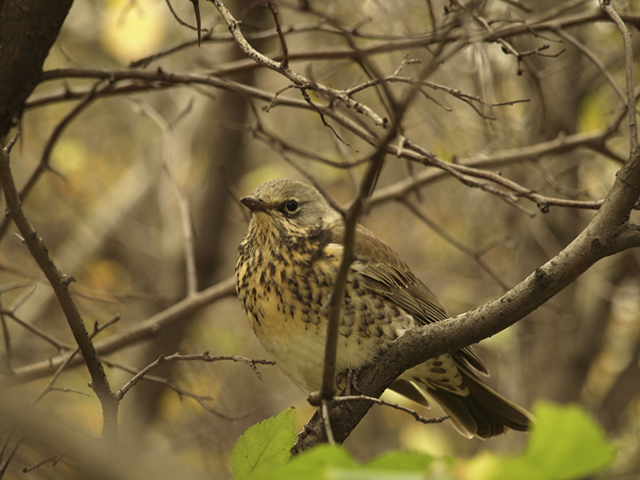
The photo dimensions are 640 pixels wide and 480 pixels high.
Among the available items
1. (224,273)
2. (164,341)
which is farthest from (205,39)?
(224,273)

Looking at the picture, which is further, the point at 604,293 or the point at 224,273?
the point at 224,273

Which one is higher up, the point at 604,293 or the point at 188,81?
the point at 188,81

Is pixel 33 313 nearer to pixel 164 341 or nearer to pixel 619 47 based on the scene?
pixel 164 341

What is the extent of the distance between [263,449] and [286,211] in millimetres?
1806

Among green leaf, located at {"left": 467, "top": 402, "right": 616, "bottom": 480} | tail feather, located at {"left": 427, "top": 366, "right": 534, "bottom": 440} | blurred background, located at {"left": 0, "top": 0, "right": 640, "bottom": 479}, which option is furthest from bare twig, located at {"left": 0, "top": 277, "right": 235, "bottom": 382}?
green leaf, located at {"left": 467, "top": 402, "right": 616, "bottom": 480}

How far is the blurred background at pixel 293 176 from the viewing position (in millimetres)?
5367

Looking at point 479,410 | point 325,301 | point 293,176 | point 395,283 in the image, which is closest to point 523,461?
point 325,301

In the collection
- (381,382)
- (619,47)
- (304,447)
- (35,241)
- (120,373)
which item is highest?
(619,47)

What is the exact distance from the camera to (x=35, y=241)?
1.95m

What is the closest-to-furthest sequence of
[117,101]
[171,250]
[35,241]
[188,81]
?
[35,241], [188,81], [171,250], [117,101]

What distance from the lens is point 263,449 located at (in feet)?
5.55

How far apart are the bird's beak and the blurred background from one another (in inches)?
26.3

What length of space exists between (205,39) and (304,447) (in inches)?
75.3

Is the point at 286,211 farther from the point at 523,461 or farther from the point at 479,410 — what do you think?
the point at 523,461
